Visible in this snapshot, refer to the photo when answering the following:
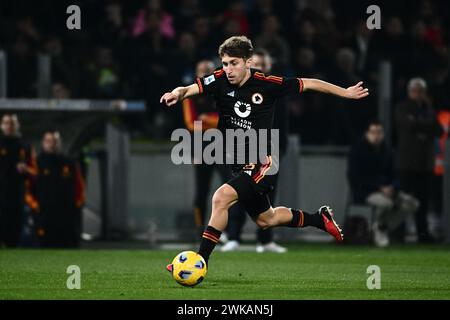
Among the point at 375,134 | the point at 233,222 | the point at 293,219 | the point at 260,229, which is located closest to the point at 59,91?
the point at 233,222

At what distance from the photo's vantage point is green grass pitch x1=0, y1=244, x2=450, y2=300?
891cm

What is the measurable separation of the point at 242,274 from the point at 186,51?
7333 millimetres

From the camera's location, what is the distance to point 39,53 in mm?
17734

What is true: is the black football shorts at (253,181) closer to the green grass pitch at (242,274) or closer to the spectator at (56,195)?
the green grass pitch at (242,274)

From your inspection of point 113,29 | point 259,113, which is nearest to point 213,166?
point 113,29

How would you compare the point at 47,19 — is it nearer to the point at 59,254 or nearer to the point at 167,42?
the point at 167,42

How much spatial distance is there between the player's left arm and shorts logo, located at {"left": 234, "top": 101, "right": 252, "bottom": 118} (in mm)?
583

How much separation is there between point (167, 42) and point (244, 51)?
8.64 metres

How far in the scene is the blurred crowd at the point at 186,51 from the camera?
17.5 meters

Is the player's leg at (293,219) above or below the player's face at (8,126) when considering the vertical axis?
below
